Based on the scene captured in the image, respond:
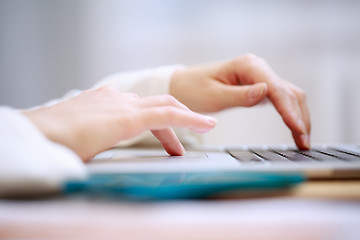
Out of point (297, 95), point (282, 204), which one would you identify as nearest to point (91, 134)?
point (282, 204)

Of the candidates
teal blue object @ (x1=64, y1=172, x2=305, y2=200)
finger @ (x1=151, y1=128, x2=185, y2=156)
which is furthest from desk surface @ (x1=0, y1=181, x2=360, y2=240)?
finger @ (x1=151, y1=128, x2=185, y2=156)

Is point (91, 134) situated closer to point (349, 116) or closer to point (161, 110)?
point (161, 110)

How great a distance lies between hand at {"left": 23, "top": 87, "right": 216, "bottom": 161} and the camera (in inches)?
11.6

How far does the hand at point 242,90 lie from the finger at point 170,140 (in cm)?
21

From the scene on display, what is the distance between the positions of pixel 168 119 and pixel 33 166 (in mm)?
159

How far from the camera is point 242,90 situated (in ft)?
1.96

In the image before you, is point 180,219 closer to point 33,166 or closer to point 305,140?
point 33,166

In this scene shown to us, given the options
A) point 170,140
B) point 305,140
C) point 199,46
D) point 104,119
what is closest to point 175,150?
point 170,140

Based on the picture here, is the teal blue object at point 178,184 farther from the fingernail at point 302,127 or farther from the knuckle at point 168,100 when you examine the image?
the fingernail at point 302,127

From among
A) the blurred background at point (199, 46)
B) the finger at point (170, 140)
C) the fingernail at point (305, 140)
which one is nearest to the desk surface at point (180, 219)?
the finger at point (170, 140)

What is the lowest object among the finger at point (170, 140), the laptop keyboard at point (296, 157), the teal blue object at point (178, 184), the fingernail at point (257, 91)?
the laptop keyboard at point (296, 157)

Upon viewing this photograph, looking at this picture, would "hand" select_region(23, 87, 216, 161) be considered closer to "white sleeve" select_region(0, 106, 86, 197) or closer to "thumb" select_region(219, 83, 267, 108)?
"white sleeve" select_region(0, 106, 86, 197)

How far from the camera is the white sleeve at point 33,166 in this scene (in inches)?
7.7

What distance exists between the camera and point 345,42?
3.94 ft
